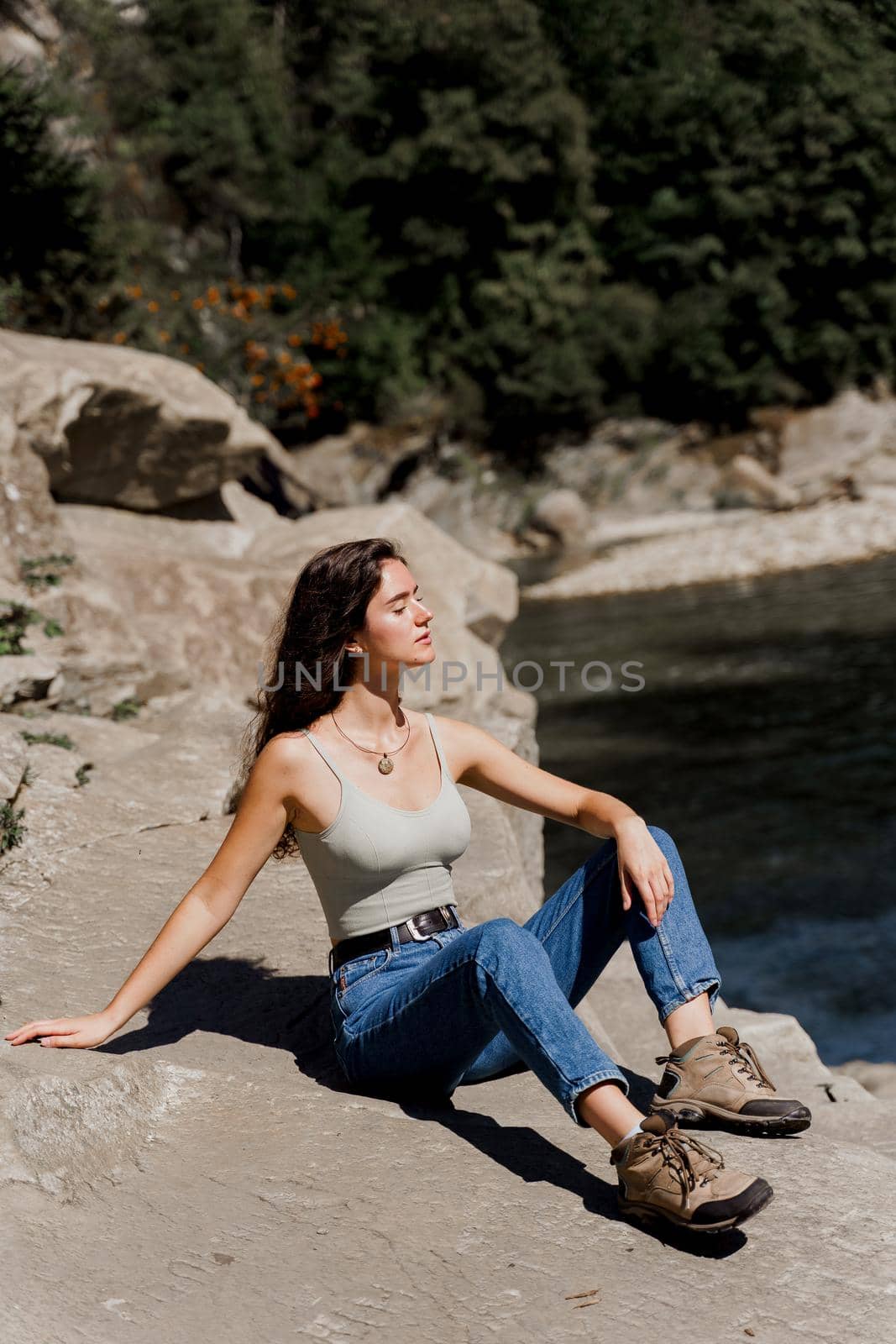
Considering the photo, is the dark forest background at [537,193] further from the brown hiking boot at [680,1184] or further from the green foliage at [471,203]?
the brown hiking boot at [680,1184]

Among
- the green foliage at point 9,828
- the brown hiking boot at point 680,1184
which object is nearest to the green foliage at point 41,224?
the green foliage at point 9,828

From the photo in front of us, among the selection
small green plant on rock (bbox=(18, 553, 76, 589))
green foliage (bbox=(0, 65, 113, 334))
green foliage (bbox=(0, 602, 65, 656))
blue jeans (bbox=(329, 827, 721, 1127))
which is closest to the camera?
blue jeans (bbox=(329, 827, 721, 1127))

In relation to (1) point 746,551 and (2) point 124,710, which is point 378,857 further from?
(1) point 746,551

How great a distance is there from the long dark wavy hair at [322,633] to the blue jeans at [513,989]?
378 millimetres

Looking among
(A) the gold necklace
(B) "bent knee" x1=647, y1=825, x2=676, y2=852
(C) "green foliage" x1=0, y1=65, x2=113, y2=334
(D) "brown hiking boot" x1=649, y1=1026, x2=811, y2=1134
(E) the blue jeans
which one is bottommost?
(D) "brown hiking boot" x1=649, y1=1026, x2=811, y2=1134

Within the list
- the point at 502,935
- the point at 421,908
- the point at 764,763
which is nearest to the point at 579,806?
the point at 421,908

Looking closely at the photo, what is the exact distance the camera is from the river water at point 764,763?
5.48 meters

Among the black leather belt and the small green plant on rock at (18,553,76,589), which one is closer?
the black leather belt

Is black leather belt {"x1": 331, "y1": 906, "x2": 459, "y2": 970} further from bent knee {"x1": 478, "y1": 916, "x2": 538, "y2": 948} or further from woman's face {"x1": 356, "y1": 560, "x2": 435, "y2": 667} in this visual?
woman's face {"x1": 356, "y1": 560, "x2": 435, "y2": 667}

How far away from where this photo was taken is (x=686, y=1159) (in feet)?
7.27

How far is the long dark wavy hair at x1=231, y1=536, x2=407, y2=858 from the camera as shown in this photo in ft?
9.43

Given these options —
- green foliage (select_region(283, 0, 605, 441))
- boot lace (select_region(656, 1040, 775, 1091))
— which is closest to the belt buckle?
boot lace (select_region(656, 1040, 775, 1091))

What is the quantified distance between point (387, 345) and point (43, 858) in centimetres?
1995

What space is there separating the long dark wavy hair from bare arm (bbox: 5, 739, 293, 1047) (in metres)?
0.13
